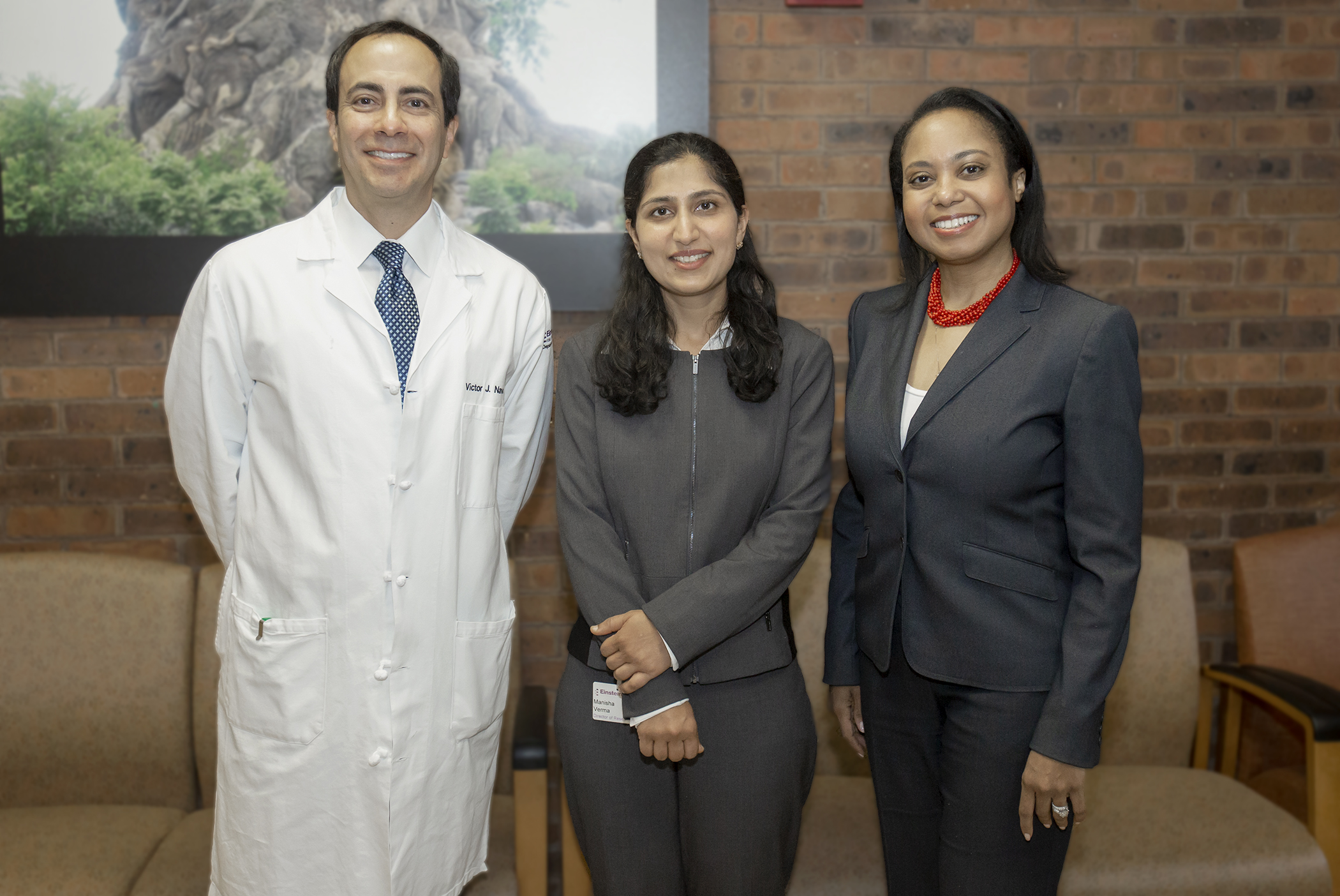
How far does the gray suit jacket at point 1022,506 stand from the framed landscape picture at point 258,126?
123 centimetres

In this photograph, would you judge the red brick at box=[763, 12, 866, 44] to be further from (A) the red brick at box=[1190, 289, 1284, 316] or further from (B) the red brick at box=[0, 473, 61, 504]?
(B) the red brick at box=[0, 473, 61, 504]

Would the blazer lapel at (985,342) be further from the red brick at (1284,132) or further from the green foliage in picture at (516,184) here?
the red brick at (1284,132)

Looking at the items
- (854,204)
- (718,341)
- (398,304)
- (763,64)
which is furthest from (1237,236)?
(398,304)

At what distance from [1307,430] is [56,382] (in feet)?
11.6

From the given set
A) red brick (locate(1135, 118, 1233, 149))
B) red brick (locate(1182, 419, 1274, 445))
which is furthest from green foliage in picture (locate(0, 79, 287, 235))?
red brick (locate(1182, 419, 1274, 445))

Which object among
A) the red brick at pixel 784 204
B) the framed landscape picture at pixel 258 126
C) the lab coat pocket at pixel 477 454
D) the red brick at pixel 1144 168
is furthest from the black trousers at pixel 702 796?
the red brick at pixel 1144 168

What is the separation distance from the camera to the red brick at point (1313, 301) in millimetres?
2738

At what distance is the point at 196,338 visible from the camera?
1737 mm

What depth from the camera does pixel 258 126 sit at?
2.47 m

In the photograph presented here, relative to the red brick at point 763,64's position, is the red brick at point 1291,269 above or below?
below

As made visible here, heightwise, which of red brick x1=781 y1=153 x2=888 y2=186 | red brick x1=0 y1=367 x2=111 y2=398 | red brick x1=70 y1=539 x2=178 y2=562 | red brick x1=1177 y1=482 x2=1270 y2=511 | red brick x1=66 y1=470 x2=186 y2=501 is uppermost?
red brick x1=781 y1=153 x2=888 y2=186

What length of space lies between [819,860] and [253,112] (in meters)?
2.31

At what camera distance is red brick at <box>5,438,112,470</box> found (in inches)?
101

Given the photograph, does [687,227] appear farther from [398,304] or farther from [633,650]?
[633,650]
